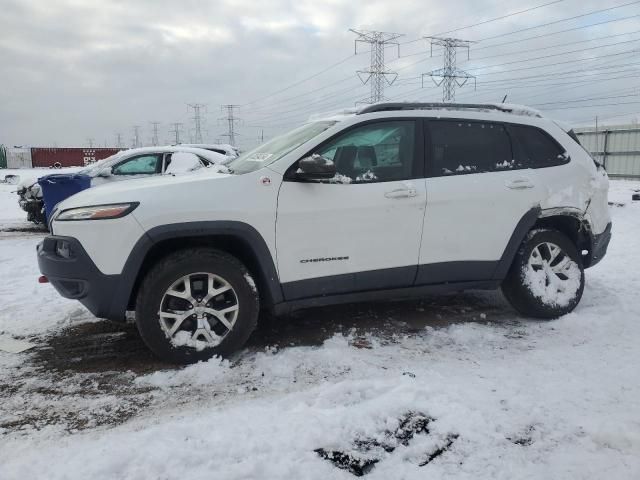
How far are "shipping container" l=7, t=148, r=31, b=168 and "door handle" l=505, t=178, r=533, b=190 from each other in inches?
2226

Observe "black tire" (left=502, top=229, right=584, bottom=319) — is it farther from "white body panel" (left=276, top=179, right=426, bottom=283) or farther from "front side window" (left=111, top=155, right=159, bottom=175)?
"front side window" (left=111, top=155, right=159, bottom=175)

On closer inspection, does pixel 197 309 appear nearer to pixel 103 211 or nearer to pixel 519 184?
pixel 103 211

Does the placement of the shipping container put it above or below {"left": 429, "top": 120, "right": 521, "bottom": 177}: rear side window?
above

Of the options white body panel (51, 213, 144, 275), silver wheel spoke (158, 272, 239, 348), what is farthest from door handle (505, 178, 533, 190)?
white body panel (51, 213, 144, 275)

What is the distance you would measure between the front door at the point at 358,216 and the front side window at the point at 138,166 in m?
6.05

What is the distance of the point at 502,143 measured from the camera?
439 cm

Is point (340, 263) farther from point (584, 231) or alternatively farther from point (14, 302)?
point (14, 302)

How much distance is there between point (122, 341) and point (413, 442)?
8.30 feet

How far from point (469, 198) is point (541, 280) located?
1.06m

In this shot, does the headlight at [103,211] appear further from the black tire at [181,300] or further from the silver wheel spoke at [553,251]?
the silver wheel spoke at [553,251]

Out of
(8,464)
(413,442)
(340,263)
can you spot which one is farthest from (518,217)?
(8,464)

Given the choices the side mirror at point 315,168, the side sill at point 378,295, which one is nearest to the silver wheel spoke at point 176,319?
the side sill at point 378,295

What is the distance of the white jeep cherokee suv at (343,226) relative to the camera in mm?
3396

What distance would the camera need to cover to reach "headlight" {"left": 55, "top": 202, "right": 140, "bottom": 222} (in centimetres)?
334
